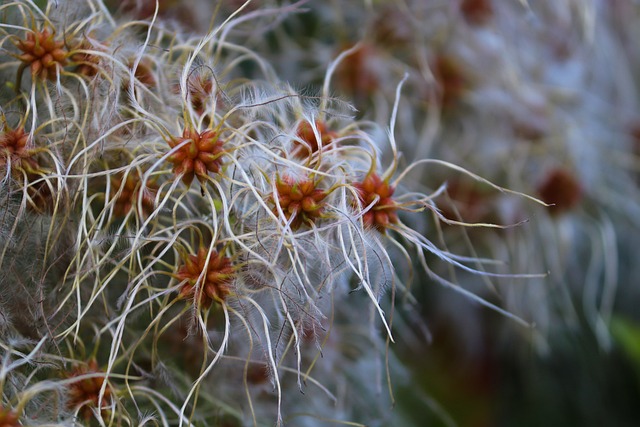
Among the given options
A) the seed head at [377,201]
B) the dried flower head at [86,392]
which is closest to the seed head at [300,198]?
the seed head at [377,201]

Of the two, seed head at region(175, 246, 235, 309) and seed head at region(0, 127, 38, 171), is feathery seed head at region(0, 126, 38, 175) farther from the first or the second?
seed head at region(175, 246, 235, 309)

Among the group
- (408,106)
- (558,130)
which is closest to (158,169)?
(408,106)

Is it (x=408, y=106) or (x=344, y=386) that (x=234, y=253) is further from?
(x=408, y=106)

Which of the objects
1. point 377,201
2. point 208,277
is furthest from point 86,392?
point 377,201

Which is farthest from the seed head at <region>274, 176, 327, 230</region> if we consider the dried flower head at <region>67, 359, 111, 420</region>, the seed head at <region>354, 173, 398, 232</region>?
the dried flower head at <region>67, 359, 111, 420</region>

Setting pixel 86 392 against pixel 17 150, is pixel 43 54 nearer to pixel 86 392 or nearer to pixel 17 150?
pixel 17 150
